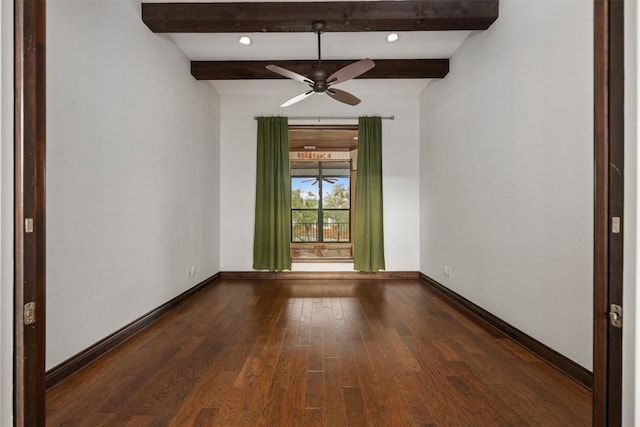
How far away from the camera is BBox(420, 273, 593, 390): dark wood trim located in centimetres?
200

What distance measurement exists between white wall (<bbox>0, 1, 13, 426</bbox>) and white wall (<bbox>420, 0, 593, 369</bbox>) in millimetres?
2603

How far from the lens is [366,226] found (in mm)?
5121

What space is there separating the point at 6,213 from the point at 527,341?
3033 millimetres

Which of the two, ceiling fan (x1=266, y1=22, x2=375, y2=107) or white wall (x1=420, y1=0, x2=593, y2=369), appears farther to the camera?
ceiling fan (x1=266, y1=22, x2=375, y2=107)

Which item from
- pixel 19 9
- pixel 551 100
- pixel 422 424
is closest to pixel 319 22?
pixel 551 100

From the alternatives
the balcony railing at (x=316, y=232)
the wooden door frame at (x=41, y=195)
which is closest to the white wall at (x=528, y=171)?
the wooden door frame at (x=41, y=195)

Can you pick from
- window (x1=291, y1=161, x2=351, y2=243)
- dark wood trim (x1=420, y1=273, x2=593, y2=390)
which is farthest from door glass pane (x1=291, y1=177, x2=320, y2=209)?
dark wood trim (x1=420, y1=273, x2=593, y2=390)

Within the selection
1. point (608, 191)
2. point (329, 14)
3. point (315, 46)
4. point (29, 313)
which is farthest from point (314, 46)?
point (29, 313)

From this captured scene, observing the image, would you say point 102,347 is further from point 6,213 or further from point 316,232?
point 316,232

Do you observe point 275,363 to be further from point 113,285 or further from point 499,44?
point 499,44

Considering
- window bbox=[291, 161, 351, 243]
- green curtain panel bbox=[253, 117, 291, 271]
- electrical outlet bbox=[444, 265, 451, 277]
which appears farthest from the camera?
window bbox=[291, 161, 351, 243]

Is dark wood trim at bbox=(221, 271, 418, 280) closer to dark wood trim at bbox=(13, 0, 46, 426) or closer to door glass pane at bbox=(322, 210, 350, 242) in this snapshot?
door glass pane at bbox=(322, 210, 350, 242)

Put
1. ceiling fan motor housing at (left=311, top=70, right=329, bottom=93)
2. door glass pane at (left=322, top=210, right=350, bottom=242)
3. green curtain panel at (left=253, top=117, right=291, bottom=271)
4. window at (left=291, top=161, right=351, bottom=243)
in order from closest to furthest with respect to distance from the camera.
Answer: ceiling fan motor housing at (left=311, top=70, right=329, bottom=93) < green curtain panel at (left=253, top=117, right=291, bottom=271) < window at (left=291, top=161, right=351, bottom=243) < door glass pane at (left=322, top=210, right=350, bottom=242)

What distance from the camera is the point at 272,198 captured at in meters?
5.11
